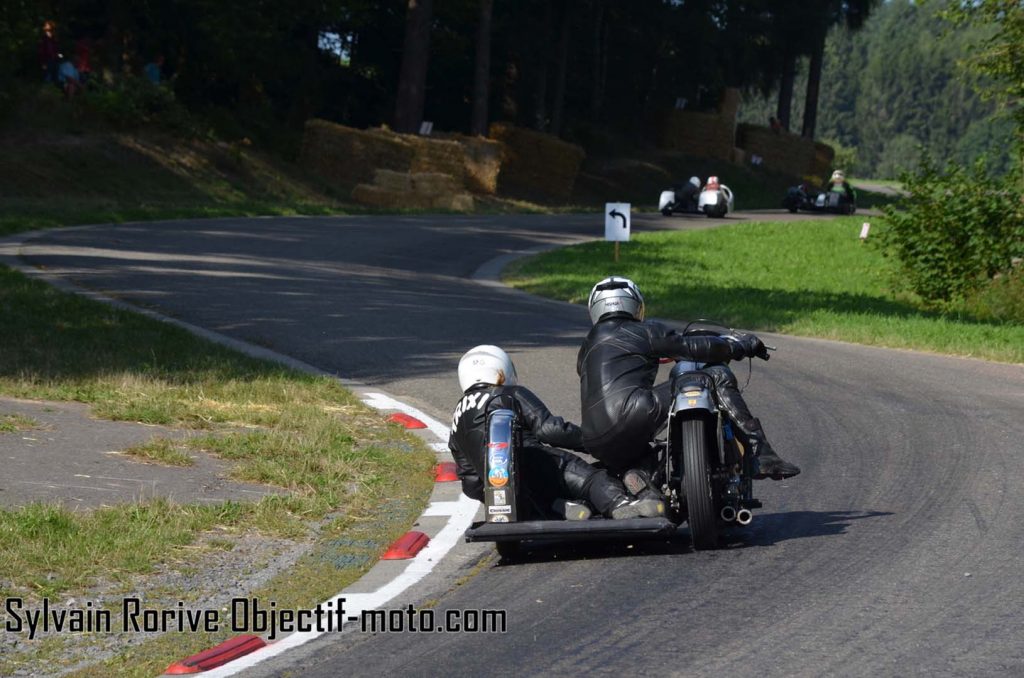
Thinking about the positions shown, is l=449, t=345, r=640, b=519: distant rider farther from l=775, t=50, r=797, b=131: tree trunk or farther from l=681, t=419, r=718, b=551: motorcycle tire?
l=775, t=50, r=797, b=131: tree trunk

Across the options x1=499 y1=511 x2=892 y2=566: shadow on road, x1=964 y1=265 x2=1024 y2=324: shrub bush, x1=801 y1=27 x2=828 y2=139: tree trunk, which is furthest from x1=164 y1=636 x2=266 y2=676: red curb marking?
x1=801 y1=27 x2=828 y2=139: tree trunk

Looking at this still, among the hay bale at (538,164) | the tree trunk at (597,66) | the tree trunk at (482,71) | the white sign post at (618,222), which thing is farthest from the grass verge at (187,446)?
the tree trunk at (597,66)

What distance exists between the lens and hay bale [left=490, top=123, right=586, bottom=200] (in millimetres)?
50500

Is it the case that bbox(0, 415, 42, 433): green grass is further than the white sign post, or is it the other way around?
the white sign post

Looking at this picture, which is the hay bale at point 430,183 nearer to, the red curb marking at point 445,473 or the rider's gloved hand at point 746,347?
the red curb marking at point 445,473

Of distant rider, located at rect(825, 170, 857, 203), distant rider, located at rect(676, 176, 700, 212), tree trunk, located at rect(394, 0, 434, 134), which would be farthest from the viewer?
distant rider, located at rect(825, 170, 857, 203)

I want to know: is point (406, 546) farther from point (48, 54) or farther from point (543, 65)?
point (543, 65)

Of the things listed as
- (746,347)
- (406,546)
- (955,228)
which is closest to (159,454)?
(406,546)

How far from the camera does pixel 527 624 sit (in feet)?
20.5

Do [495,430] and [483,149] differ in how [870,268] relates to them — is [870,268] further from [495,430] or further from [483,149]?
[495,430]

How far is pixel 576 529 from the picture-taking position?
7.11 meters

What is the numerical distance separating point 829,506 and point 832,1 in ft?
212

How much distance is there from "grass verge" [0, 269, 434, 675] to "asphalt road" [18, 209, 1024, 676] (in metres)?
1.10

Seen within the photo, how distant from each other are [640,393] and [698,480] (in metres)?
0.69
